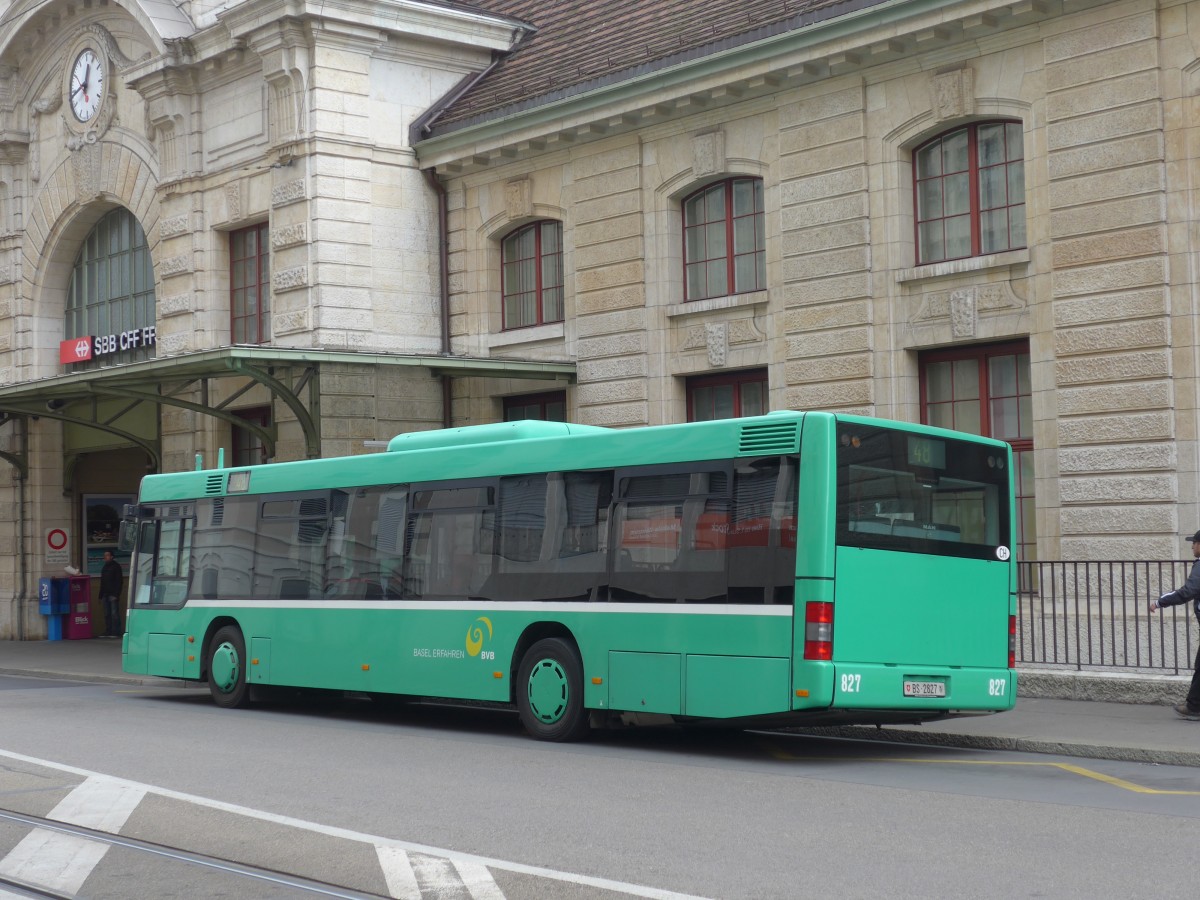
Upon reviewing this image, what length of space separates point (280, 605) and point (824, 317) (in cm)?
787

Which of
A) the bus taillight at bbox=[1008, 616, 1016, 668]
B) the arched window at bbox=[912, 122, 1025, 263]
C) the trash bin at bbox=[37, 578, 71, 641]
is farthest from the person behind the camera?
the trash bin at bbox=[37, 578, 71, 641]

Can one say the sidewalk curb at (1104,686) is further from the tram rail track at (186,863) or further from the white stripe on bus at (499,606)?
the tram rail track at (186,863)

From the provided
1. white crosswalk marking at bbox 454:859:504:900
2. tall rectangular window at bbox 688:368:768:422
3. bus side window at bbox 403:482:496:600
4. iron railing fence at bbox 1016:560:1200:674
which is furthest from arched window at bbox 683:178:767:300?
white crosswalk marking at bbox 454:859:504:900

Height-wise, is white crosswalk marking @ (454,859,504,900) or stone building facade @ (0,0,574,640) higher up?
stone building facade @ (0,0,574,640)

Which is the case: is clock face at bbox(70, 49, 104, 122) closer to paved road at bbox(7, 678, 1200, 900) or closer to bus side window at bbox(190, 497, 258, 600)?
bus side window at bbox(190, 497, 258, 600)

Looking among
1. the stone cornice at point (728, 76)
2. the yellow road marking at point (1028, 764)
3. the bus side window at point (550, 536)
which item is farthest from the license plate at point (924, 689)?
the stone cornice at point (728, 76)

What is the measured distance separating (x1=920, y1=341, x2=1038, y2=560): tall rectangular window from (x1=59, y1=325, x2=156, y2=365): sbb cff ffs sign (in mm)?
15546

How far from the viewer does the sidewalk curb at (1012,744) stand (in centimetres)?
1233

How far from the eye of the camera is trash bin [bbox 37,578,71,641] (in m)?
32.5

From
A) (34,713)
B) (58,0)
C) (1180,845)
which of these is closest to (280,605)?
(34,713)

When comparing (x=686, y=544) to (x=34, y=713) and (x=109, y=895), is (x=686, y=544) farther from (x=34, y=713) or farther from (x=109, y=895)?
(x=34, y=713)

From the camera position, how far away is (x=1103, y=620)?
55.8 ft

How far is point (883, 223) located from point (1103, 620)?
5.93 meters

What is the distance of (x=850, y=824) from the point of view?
30.6 ft
